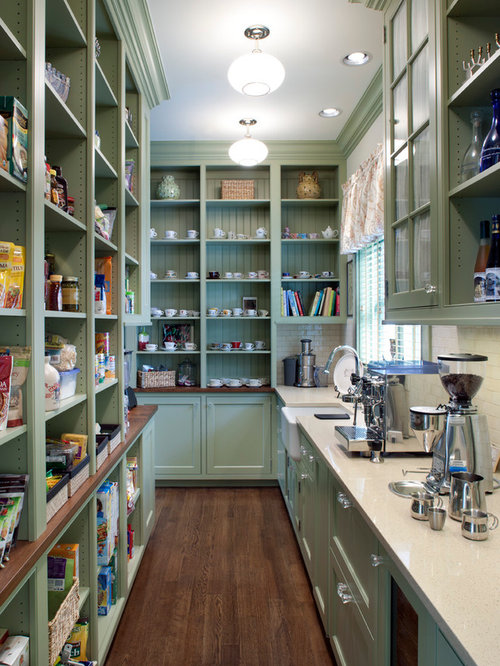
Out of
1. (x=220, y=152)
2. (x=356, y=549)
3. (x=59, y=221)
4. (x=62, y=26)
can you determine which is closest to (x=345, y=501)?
(x=356, y=549)

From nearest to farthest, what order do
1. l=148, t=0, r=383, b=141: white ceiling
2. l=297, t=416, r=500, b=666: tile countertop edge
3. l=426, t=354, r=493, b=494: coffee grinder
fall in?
l=297, t=416, r=500, b=666: tile countertop edge < l=426, t=354, r=493, b=494: coffee grinder < l=148, t=0, r=383, b=141: white ceiling

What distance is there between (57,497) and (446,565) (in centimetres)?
119

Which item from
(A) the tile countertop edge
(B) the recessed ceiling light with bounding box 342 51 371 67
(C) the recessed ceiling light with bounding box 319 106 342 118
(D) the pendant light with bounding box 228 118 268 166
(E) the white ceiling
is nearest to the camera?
(A) the tile countertop edge

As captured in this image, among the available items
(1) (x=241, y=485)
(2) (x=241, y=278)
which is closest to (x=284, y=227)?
(2) (x=241, y=278)

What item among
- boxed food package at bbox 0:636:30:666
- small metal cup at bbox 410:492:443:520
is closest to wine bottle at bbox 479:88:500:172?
small metal cup at bbox 410:492:443:520

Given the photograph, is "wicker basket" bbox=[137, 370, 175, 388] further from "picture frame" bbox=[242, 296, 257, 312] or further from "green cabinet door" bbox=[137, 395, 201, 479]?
"picture frame" bbox=[242, 296, 257, 312]

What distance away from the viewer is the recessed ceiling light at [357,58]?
9.73 feet

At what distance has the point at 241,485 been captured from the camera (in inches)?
179

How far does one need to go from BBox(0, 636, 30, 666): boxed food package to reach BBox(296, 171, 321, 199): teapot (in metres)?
4.05

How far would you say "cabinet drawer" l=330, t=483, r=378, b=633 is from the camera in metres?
1.47

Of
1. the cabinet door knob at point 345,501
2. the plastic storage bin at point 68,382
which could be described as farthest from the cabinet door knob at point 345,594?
the plastic storage bin at point 68,382

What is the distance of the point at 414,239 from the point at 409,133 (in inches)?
17.6

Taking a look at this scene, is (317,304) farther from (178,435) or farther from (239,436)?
(178,435)

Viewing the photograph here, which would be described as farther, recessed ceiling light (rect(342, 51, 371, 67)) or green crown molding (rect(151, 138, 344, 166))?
green crown molding (rect(151, 138, 344, 166))
